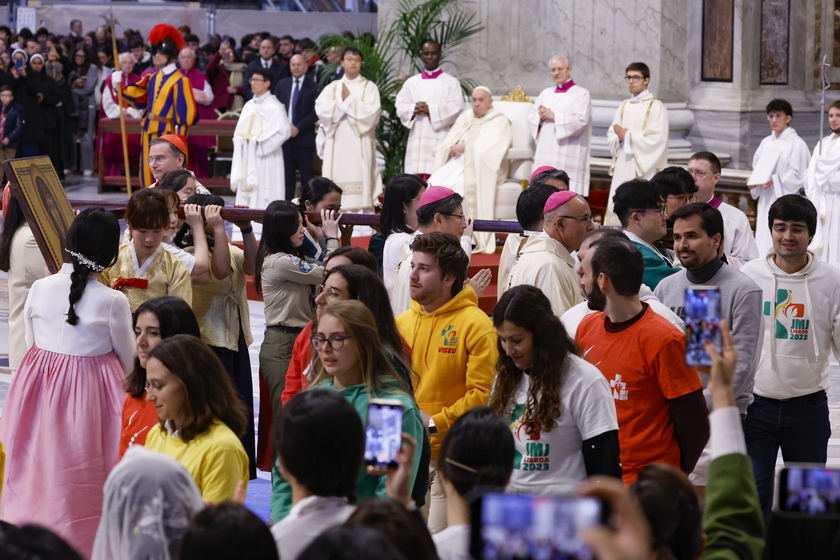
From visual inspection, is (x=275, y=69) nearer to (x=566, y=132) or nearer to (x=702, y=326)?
(x=566, y=132)

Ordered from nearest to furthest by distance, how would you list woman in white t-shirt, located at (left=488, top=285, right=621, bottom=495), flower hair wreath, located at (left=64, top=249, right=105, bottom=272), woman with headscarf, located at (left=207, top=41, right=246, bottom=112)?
1. woman in white t-shirt, located at (left=488, top=285, right=621, bottom=495)
2. flower hair wreath, located at (left=64, top=249, right=105, bottom=272)
3. woman with headscarf, located at (left=207, top=41, right=246, bottom=112)

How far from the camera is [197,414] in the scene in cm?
321

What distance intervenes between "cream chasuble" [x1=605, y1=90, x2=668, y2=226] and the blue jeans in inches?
262

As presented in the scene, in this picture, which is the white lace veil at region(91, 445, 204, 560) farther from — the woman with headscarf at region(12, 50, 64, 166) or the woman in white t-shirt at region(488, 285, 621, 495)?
the woman with headscarf at region(12, 50, 64, 166)

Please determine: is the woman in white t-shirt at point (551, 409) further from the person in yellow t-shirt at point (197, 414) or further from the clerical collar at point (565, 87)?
the clerical collar at point (565, 87)

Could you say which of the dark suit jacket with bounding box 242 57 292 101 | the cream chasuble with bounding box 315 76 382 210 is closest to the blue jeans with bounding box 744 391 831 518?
the cream chasuble with bounding box 315 76 382 210

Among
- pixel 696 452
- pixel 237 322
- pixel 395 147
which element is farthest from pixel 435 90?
pixel 696 452

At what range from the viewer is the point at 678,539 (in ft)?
7.09

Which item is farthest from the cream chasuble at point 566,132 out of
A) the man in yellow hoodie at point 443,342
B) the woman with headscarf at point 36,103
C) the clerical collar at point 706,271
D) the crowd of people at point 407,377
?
the woman with headscarf at point 36,103

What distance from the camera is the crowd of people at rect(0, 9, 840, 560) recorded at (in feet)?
7.77

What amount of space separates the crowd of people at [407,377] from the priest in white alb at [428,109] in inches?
238

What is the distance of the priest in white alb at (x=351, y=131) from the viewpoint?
1295 centimetres

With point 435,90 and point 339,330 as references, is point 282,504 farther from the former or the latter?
point 435,90

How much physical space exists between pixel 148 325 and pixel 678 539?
2.19 metres
